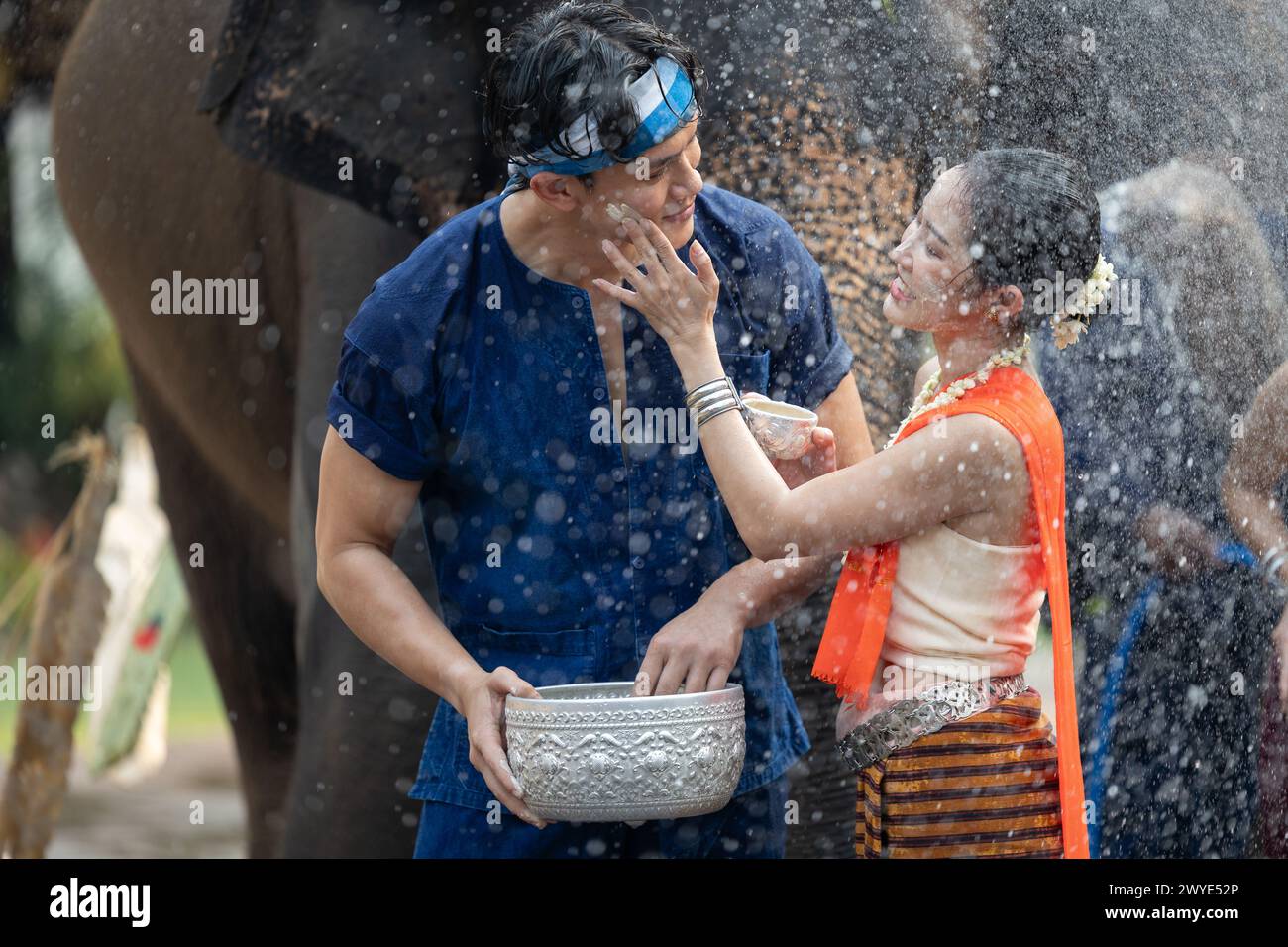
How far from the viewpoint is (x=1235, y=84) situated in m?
2.07

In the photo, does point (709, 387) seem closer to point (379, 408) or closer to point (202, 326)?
point (379, 408)

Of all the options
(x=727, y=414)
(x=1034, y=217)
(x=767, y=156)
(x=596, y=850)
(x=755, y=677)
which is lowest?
(x=596, y=850)

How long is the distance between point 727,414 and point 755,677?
284mm

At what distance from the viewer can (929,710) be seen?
1215 millimetres

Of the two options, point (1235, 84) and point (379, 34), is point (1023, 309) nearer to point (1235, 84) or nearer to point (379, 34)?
point (379, 34)

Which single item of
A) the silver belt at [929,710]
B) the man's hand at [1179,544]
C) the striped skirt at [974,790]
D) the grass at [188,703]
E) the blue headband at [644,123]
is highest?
the grass at [188,703]

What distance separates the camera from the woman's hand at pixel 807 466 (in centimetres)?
126

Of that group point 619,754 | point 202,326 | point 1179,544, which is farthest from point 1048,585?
point 202,326

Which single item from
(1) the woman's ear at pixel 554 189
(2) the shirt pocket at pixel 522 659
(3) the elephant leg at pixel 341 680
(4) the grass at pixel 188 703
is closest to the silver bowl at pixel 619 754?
(2) the shirt pocket at pixel 522 659

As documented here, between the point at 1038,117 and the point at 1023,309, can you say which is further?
the point at 1038,117

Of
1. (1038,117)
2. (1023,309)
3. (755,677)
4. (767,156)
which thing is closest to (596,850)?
(755,677)

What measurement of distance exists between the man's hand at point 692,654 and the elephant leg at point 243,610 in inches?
62.9

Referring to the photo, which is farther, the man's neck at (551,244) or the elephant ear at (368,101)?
the elephant ear at (368,101)

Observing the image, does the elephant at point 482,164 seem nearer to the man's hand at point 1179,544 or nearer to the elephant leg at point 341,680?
the elephant leg at point 341,680
